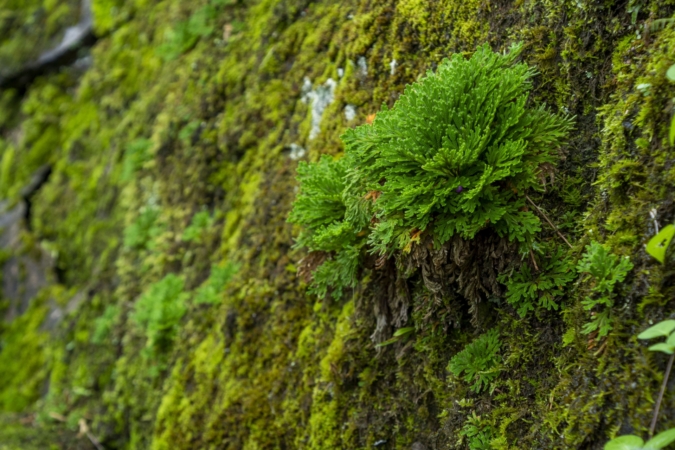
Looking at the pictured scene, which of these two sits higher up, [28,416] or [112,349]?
[112,349]

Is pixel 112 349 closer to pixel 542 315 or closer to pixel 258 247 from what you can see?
pixel 258 247

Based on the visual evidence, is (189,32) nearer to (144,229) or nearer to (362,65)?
(144,229)

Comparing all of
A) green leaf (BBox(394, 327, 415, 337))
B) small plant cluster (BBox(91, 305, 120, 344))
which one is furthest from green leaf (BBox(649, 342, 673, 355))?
small plant cluster (BBox(91, 305, 120, 344))

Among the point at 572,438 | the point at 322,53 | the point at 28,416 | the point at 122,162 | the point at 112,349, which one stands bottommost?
the point at 28,416

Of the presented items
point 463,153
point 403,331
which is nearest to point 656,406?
point 463,153

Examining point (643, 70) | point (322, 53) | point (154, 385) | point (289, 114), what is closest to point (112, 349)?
point (154, 385)

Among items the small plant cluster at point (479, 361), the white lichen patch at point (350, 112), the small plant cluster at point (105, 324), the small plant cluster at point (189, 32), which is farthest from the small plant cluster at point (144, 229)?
the small plant cluster at point (479, 361)
